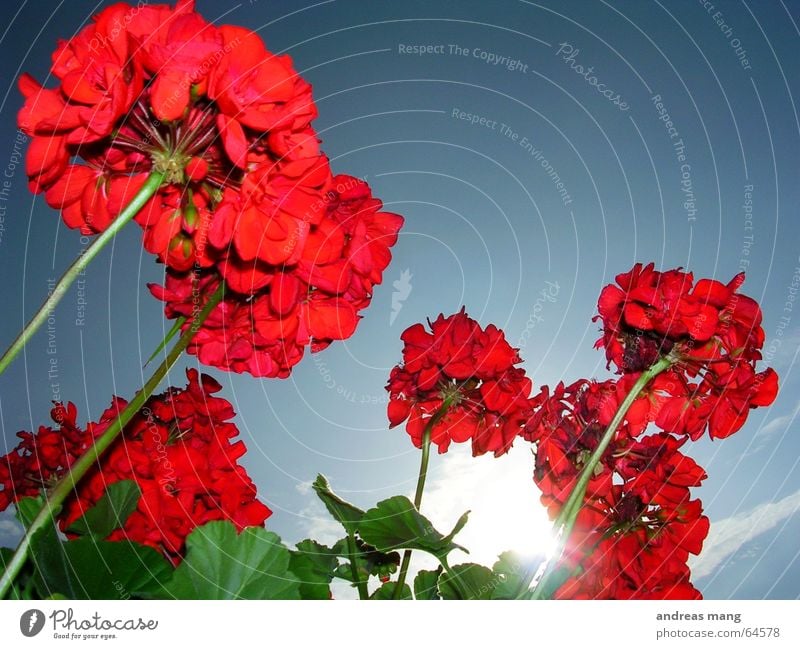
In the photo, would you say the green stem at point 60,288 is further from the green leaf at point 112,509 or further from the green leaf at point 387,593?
the green leaf at point 387,593

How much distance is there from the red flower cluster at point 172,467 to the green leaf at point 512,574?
0.58ft

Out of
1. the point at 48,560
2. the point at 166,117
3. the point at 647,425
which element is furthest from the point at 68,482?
the point at 647,425

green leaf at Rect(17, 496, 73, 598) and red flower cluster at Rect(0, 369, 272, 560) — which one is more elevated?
red flower cluster at Rect(0, 369, 272, 560)

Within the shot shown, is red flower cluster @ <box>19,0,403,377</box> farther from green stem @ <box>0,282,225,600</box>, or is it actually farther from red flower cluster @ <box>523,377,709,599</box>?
red flower cluster @ <box>523,377,709,599</box>

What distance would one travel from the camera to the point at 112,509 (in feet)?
1.16

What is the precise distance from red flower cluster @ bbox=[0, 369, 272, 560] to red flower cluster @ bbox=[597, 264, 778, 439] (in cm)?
30

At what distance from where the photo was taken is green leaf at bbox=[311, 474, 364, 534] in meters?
0.38

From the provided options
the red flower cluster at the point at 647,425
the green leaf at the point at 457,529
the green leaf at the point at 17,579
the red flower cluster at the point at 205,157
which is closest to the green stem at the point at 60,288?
the red flower cluster at the point at 205,157

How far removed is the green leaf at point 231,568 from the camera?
0.94 feet

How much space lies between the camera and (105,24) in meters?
0.25

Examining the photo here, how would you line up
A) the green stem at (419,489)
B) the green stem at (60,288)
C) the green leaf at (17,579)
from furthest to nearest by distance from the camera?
1. the green stem at (419,489)
2. the green leaf at (17,579)
3. the green stem at (60,288)

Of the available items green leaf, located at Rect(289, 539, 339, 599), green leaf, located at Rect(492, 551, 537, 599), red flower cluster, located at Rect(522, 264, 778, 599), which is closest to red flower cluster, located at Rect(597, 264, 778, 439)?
red flower cluster, located at Rect(522, 264, 778, 599)

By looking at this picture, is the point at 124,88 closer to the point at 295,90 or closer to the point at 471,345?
the point at 295,90

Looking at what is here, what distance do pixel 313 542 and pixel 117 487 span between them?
0.61 feet
